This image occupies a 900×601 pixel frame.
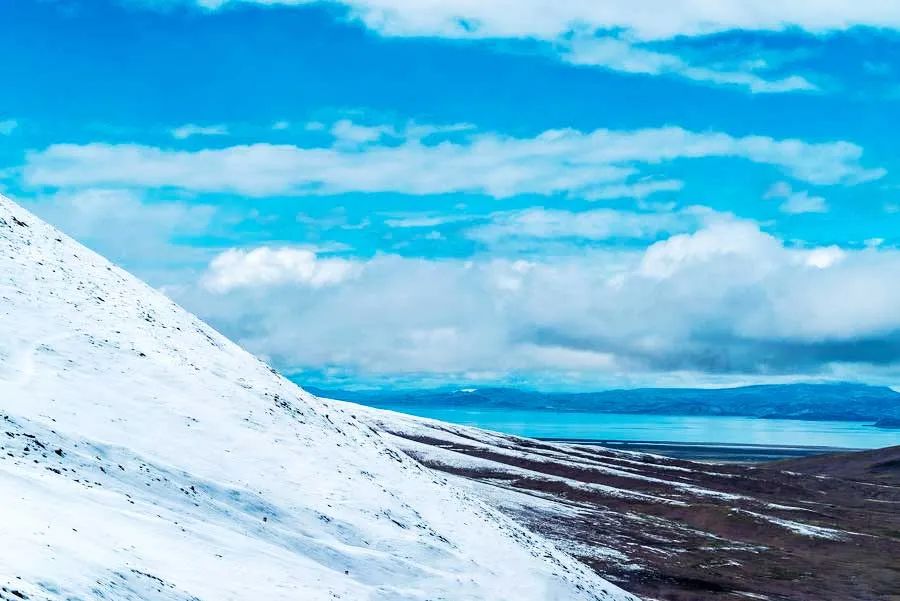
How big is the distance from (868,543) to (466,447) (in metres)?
56.3

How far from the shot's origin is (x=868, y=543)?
2921 inches

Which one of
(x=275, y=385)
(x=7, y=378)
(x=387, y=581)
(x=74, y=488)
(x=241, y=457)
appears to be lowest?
(x=387, y=581)

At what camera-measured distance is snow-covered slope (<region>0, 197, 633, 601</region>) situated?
20.1 meters

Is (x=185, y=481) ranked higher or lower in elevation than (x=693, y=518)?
lower

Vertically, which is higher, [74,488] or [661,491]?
[661,491]

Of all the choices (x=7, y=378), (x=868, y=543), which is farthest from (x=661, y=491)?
(x=7, y=378)

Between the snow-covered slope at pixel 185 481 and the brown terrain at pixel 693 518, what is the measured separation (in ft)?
49.7

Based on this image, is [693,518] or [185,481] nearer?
[185,481]

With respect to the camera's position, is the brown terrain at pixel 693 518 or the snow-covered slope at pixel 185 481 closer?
the snow-covered slope at pixel 185 481

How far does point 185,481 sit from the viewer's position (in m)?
27.6

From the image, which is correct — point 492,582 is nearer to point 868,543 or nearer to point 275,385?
point 275,385

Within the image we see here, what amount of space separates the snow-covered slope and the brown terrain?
15143mm

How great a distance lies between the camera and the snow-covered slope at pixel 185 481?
20125 mm

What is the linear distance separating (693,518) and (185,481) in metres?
62.5
